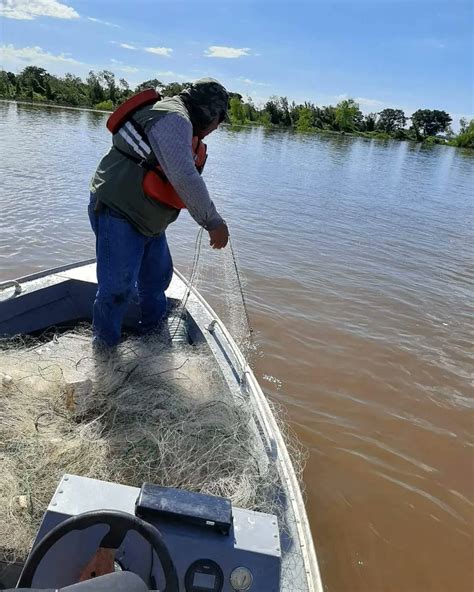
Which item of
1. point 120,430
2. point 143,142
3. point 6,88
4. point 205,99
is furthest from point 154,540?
point 6,88

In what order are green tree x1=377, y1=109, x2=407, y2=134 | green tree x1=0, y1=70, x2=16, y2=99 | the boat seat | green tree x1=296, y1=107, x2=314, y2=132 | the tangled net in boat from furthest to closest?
green tree x1=377, y1=109, x2=407, y2=134 < green tree x1=296, y1=107, x2=314, y2=132 < green tree x1=0, y1=70, x2=16, y2=99 < the tangled net in boat < the boat seat

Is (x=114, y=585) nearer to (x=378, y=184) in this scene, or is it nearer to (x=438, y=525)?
(x=438, y=525)

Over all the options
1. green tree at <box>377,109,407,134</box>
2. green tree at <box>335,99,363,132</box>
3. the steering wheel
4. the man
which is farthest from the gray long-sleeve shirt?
green tree at <box>377,109,407,134</box>

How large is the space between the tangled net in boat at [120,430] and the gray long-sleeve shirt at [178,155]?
1.23m

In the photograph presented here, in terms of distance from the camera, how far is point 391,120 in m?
102

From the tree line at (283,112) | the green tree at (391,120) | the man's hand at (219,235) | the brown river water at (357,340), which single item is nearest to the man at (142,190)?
the man's hand at (219,235)

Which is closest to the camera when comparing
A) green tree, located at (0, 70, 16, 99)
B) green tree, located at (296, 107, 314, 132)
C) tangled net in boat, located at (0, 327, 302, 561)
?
tangled net in boat, located at (0, 327, 302, 561)

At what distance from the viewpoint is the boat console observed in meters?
1.48

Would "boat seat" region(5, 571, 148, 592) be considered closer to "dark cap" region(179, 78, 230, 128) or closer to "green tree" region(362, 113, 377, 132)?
"dark cap" region(179, 78, 230, 128)

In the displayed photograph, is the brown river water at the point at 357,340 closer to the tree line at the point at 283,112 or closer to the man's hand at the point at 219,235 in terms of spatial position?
the man's hand at the point at 219,235

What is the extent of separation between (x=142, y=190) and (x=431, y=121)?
373ft

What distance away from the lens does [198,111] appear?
322cm

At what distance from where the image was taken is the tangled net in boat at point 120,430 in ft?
7.64

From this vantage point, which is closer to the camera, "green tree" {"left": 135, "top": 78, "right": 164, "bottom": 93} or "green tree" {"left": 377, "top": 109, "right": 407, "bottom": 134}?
"green tree" {"left": 135, "top": 78, "right": 164, "bottom": 93}
